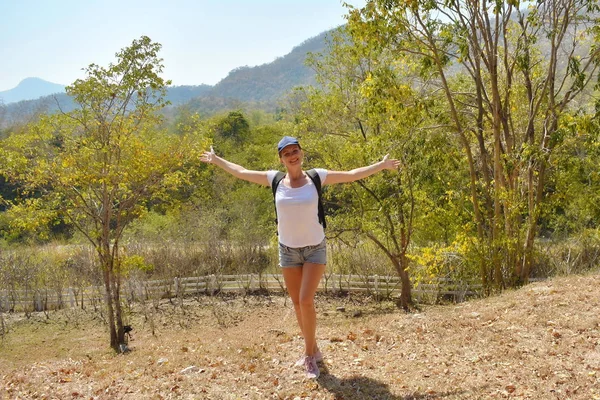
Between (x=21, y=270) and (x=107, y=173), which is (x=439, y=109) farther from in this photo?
(x=21, y=270)

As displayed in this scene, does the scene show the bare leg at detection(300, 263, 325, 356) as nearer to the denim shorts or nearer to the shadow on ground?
the denim shorts

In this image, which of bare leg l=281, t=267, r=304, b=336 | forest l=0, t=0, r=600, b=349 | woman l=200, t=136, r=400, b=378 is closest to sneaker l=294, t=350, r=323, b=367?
woman l=200, t=136, r=400, b=378

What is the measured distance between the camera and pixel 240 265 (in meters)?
21.4

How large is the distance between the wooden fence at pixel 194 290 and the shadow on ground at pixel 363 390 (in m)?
11.9

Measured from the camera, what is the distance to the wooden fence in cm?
1662

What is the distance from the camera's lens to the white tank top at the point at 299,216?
3555 mm

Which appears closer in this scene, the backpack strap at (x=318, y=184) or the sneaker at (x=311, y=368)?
the backpack strap at (x=318, y=184)

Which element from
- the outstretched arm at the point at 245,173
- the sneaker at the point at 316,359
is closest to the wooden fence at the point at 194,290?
the sneaker at the point at 316,359

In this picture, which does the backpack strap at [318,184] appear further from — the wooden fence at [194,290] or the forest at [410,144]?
the wooden fence at [194,290]

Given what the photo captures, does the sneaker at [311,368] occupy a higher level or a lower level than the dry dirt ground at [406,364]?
higher

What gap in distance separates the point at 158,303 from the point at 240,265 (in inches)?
196

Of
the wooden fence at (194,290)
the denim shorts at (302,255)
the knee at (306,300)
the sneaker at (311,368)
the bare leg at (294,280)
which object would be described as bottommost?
the wooden fence at (194,290)

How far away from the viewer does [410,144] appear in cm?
957

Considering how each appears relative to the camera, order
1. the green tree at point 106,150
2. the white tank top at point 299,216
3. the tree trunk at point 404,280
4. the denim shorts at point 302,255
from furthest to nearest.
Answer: the tree trunk at point 404,280 → the green tree at point 106,150 → the denim shorts at point 302,255 → the white tank top at point 299,216
